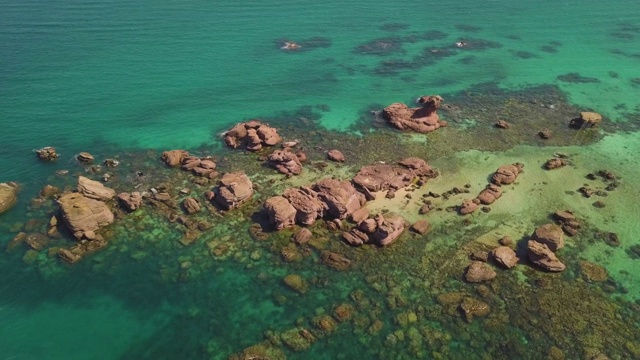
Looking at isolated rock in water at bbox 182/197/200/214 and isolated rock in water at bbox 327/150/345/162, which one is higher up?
isolated rock in water at bbox 327/150/345/162

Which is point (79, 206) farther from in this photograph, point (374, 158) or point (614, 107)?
point (614, 107)

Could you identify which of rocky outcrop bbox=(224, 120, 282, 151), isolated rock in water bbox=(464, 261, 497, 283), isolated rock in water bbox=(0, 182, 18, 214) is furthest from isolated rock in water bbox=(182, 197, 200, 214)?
isolated rock in water bbox=(464, 261, 497, 283)

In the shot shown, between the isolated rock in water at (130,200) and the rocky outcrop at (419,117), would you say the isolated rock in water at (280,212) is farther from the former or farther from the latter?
the rocky outcrop at (419,117)

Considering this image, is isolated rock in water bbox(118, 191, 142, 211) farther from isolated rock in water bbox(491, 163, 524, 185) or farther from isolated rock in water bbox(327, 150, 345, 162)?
isolated rock in water bbox(491, 163, 524, 185)

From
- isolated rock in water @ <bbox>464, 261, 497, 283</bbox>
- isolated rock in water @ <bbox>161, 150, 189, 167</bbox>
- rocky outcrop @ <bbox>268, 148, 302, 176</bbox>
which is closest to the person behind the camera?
isolated rock in water @ <bbox>464, 261, 497, 283</bbox>

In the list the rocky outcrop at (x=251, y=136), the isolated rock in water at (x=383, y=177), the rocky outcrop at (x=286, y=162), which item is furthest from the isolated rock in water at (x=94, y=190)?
the isolated rock in water at (x=383, y=177)
